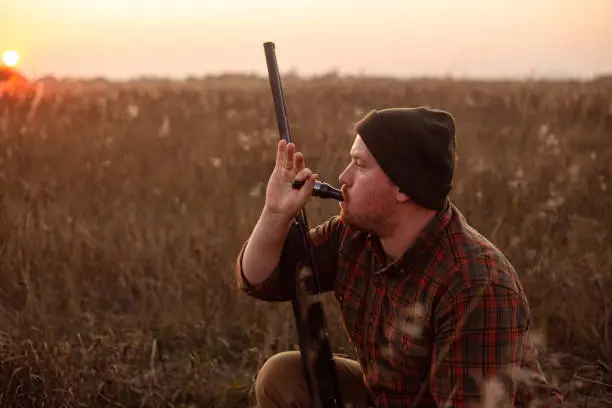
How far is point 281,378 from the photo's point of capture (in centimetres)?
274

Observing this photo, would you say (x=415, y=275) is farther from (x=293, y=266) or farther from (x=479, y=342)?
(x=293, y=266)

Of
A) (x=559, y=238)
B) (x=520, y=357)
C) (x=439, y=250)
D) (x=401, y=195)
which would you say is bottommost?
(x=559, y=238)

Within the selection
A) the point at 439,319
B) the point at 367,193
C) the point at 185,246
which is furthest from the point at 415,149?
the point at 185,246

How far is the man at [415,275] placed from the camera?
2.08 metres

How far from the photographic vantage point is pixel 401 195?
7.63ft

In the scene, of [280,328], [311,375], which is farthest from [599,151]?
[311,375]

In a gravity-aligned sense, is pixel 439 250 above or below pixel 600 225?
above

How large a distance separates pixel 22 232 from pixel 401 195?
321 centimetres

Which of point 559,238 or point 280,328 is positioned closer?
point 280,328

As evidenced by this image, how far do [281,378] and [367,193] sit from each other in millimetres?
824

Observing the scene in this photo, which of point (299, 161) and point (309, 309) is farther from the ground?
point (299, 161)

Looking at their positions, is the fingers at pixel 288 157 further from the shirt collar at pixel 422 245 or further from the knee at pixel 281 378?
the knee at pixel 281 378

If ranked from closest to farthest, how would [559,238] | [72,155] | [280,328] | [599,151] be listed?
[280,328]
[559,238]
[72,155]
[599,151]

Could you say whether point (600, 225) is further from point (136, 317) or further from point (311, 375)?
point (311, 375)
